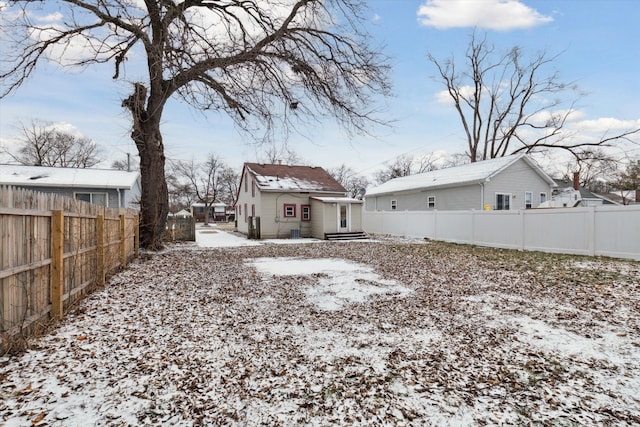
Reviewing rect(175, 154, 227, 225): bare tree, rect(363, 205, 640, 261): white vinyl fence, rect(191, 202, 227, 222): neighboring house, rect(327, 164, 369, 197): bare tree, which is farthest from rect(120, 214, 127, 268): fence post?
rect(191, 202, 227, 222): neighboring house

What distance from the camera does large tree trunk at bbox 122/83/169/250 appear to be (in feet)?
36.4

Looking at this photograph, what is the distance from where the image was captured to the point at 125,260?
8289mm

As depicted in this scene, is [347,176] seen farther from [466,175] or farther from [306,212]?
[306,212]

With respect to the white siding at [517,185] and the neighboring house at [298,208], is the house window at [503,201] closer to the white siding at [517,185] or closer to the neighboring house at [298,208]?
the white siding at [517,185]

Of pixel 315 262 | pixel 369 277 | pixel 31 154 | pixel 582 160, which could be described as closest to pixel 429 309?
pixel 369 277

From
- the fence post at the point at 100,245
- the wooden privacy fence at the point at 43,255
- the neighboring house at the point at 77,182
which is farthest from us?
the neighboring house at the point at 77,182

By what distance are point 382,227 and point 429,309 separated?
52.8ft

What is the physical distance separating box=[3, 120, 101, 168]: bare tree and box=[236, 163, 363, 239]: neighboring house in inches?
901

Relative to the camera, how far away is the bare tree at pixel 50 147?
98.3ft

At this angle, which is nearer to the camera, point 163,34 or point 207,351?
point 207,351

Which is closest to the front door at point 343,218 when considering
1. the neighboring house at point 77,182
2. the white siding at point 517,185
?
the white siding at point 517,185

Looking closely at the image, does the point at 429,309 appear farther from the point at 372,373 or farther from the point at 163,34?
the point at 163,34

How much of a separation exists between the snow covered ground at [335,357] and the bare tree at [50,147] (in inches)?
1318

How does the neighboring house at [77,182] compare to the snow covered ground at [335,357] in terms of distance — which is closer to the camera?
the snow covered ground at [335,357]
